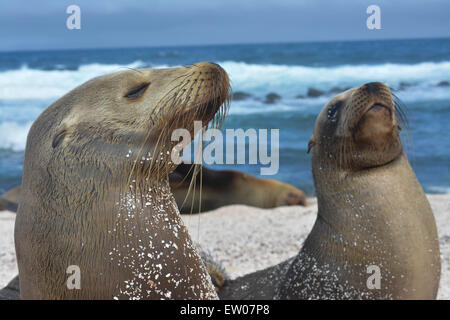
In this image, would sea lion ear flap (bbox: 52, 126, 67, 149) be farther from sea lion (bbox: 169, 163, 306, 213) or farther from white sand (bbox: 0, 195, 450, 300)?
sea lion (bbox: 169, 163, 306, 213)

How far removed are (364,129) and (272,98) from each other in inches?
681

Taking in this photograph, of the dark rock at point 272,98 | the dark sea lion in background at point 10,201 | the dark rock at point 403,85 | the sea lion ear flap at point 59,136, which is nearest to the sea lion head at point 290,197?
the dark sea lion in background at point 10,201

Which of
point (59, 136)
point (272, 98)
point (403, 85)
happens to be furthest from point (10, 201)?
point (403, 85)

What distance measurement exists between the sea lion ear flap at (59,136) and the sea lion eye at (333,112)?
183 centimetres

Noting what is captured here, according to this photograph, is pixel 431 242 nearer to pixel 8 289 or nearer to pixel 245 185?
pixel 8 289

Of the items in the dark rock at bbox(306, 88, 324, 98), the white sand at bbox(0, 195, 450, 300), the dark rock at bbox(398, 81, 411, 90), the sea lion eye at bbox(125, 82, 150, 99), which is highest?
the sea lion eye at bbox(125, 82, 150, 99)

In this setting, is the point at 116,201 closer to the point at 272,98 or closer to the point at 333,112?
Result: the point at 333,112

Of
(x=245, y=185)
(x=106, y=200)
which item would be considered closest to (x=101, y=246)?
(x=106, y=200)

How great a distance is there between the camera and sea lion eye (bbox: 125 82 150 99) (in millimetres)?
2127

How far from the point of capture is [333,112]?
A: 336 cm

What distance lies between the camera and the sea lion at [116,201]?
1.97m

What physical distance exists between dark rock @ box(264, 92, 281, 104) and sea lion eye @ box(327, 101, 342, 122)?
53.6 feet

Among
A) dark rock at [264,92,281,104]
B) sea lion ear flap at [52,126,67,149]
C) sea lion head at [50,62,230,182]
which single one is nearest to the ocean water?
dark rock at [264,92,281,104]

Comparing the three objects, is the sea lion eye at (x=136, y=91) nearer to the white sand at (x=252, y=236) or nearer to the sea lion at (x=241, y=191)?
the white sand at (x=252, y=236)
